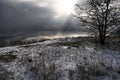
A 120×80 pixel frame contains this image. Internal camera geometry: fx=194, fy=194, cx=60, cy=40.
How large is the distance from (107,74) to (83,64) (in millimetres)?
1917

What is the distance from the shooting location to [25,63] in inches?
540

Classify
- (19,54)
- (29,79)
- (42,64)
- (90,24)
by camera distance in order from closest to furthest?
1. (29,79)
2. (42,64)
3. (19,54)
4. (90,24)

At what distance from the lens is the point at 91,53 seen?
55.3 feet

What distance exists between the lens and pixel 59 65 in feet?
43.8

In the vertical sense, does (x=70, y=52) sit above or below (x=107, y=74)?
above

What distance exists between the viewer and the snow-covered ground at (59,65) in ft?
38.9

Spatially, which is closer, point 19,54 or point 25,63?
point 25,63

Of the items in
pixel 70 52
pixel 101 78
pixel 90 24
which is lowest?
pixel 101 78

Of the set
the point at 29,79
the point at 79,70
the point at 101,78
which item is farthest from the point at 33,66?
the point at 101,78

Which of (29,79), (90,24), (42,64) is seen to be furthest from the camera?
(90,24)

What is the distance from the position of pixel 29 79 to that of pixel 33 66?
5.43ft

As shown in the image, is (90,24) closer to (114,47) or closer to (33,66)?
(114,47)

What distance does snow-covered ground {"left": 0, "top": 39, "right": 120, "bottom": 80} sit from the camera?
1186 centimetres

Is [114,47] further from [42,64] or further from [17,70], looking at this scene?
[17,70]
